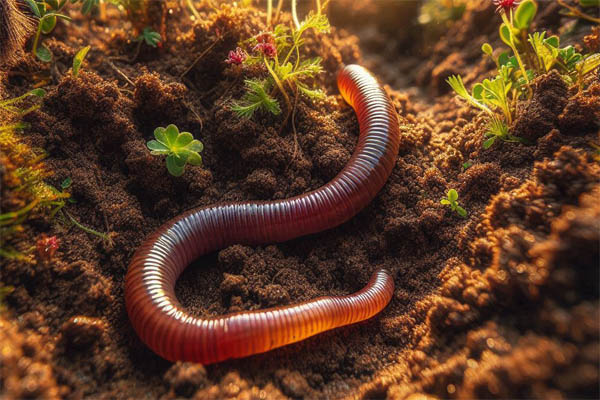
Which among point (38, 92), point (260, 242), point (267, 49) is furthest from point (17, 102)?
point (260, 242)

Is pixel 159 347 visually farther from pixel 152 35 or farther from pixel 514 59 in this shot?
pixel 514 59

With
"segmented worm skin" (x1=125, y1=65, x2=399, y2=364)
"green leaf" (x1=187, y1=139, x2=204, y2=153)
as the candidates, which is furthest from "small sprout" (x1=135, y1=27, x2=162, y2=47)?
"segmented worm skin" (x1=125, y1=65, x2=399, y2=364)

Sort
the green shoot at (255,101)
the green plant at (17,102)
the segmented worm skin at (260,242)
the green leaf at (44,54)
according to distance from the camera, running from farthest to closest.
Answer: the green leaf at (44,54)
the green shoot at (255,101)
the green plant at (17,102)
the segmented worm skin at (260,242)

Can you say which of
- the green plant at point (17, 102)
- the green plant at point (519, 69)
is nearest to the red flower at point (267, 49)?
the green plant at point (519, 69)

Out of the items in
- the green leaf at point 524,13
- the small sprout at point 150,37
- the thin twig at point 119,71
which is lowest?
the thin twig at point 119,71

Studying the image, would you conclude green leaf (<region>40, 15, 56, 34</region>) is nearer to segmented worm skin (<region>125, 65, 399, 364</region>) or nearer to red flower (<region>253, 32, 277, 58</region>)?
red flower (<region>253, 32, 277, 58</region>)

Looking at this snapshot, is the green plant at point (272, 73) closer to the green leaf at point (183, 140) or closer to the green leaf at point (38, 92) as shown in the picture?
the green leaf at point (183, 140)
